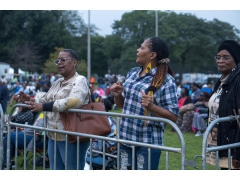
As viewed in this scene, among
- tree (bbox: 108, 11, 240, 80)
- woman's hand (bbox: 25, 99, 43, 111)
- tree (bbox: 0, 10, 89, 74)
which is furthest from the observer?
tree (bbox: 0, 10, 89, 74)

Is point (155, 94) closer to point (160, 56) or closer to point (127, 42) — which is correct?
point (160, 56)

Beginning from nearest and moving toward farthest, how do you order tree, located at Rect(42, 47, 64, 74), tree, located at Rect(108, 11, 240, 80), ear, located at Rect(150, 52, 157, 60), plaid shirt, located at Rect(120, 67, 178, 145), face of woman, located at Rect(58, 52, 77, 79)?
plaid shirt, located at Rect(120, 67, 178, 145) → ear, located at Rect(150, 52, 157, 60) → face of woman, located at Rect(58, 52, 77, 79) → tree, located at Rect(108, 11, 240, 80) → tree, located at Rect(42, 47, 64, 74)

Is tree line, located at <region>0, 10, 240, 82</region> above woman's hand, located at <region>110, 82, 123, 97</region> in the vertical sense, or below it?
above

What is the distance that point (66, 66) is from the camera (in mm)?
4316

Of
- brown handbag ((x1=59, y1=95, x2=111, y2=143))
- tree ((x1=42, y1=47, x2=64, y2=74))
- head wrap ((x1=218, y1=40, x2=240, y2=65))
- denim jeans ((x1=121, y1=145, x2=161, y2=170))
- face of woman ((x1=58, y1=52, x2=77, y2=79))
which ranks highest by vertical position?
tree ((x1=42, y1=47, x2=64, y2=74))

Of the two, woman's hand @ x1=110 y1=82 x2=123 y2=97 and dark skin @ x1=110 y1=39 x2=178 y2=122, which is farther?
woman's hand @ x1=110 y1=82 x2=123 y2=97

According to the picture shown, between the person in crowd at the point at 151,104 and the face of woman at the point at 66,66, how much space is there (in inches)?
35.7

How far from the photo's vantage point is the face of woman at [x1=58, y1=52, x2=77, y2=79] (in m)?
4.32

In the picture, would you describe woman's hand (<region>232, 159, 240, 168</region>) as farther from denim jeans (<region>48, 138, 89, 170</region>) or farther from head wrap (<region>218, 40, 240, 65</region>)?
denim jeans (<region>48, 138, 89, 170</region>)

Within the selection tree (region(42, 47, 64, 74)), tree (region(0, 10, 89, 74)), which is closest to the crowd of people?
tree (region(42, 47, 64, 74))

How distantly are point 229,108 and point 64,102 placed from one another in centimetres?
164

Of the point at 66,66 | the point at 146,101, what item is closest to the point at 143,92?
the point at 146,101

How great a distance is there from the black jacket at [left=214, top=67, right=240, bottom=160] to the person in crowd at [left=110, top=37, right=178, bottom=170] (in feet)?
1.39
